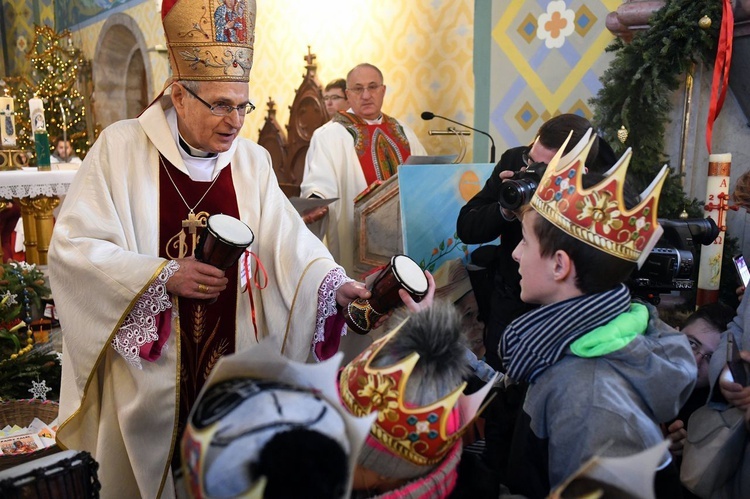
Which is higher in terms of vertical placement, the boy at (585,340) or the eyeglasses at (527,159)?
the eyeglasses at (527,159)

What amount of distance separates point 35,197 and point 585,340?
5.50m

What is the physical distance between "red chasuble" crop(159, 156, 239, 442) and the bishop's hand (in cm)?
28

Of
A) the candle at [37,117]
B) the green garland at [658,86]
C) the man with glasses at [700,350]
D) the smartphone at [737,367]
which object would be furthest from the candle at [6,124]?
the smartphone at [737,367]

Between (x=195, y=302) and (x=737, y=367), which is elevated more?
(x=195, y=302)

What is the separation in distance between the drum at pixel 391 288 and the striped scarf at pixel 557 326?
0.43 m

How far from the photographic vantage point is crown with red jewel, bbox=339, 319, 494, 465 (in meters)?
1.17

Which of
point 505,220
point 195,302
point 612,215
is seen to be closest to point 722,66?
point 505,220

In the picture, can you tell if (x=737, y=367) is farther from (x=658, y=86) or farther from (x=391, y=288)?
(x=658, y=86)

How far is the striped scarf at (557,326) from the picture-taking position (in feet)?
4.76

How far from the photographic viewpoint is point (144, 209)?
234 cm

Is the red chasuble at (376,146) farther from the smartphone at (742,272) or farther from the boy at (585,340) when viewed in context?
the boy at (585,340)

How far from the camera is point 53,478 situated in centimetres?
128

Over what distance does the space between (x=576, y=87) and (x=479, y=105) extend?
0.90 metres

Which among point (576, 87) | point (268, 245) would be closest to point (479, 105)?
point (576, 87)
